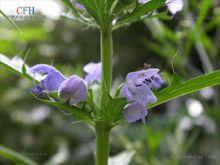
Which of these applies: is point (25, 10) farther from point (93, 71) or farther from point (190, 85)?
point (190, 85)

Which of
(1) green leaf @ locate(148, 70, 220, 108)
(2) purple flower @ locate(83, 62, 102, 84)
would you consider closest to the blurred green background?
(2) purple flower @ locate(83, 62, 102, 84)

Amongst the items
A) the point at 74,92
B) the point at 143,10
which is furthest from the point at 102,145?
the point at 143,10

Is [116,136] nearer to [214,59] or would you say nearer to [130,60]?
[214,59]

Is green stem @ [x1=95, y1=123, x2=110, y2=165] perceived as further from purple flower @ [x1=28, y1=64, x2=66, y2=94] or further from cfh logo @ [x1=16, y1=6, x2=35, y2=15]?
cfh logo @ [x1=16, y1=6, x2=35, y2=15]

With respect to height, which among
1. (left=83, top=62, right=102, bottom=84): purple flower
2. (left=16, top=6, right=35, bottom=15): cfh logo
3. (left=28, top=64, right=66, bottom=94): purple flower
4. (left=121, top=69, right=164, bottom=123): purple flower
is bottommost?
(left=121, top=69, right=164, bottom=123): purple flower

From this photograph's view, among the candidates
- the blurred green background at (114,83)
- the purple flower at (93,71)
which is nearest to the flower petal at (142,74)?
the purple flower at (93,71)

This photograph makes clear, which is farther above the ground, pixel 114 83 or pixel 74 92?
pixel 114 83

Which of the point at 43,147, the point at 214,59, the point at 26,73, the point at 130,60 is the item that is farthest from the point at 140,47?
the point at 26,73

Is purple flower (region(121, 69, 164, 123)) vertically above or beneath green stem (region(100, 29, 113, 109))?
beneath

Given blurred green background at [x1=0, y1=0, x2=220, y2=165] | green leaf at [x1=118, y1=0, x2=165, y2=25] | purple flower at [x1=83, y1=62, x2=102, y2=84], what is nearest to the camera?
green leaf at [x1=118, y1=0, x2=165, y2=25]
